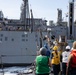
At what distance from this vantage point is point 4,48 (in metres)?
40.9

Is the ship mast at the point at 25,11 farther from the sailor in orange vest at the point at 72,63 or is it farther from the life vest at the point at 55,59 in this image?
the sailor in orange vest at the point at 72,63

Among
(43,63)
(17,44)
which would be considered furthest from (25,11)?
(43,63)

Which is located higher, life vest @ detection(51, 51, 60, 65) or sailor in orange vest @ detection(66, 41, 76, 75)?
A: sailor in orange vest @ detection(66, 41, 76, 75)

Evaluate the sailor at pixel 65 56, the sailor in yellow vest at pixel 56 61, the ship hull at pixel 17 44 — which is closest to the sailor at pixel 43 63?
the sailor at pixel 65 56

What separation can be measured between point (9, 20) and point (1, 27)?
15.3ft

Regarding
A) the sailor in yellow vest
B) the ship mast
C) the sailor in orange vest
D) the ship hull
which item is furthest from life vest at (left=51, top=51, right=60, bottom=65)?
the ship mast

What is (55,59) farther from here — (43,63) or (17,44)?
(17,44)

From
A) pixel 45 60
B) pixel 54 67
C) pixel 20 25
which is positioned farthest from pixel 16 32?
pixel 45 60

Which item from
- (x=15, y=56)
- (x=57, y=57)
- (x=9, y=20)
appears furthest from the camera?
(x=9, y=20)

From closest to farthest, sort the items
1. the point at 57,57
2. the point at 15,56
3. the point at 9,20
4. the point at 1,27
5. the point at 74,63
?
1. the point at 74,63
2. the point at 57,57
3. the point at 15,56
4. the point at 1,27
5. the point at 9,20

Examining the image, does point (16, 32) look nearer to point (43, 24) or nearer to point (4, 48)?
point (4, 48)

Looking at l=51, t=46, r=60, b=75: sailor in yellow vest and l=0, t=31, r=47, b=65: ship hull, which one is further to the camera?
l=0, t=31, r=47, b=65: ship hull

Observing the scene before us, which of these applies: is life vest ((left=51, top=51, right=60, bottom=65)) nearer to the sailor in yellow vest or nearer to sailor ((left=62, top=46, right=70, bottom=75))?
the sailor in yellow vest

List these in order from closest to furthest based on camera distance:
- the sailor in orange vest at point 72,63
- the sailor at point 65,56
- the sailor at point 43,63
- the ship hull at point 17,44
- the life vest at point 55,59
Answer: the sailor in orange vest at point 72,63 < the sailor at point 43,63 < the sailor at point 65,56 < the life vest at point 55,59 < the ship hull at point 17,44
